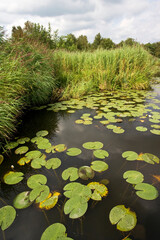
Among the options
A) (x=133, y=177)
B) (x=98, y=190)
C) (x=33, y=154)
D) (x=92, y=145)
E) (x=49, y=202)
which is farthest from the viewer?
(x=92, y=145)

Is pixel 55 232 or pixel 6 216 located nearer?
pixel 55 232

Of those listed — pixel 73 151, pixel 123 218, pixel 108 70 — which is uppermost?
pixel 108 70

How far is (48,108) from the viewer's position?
360 cm

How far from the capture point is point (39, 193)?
124 centimetres

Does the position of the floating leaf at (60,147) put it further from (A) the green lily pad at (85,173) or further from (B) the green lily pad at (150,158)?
(B) the green lily pad at (150,158)

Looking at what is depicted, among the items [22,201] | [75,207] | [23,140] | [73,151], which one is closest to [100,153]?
[73,151]

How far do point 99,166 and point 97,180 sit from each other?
0.19 meters

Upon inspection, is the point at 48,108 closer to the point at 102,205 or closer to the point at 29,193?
the point at 29,193

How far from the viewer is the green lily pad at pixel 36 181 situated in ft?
4.35

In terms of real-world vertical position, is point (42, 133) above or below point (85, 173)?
above

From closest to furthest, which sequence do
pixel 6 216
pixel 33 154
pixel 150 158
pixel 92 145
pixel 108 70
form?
1. pixel 6 216
2. pixel 150 158
3. pixel 33 154
4. pixel 92 145
5. pixel 108 70

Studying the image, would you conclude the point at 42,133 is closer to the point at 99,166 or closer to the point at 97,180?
the point at 99,166

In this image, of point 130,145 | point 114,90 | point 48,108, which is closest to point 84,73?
point 114,90

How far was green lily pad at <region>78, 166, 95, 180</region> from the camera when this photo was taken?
143 cm
